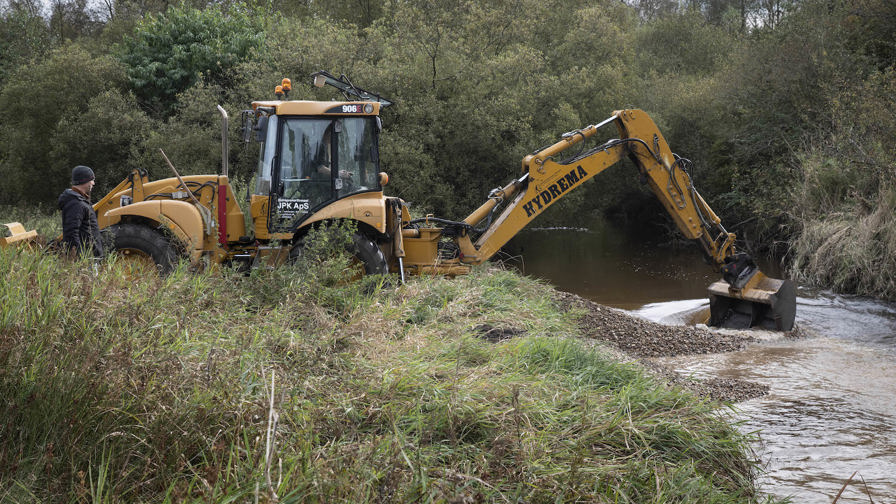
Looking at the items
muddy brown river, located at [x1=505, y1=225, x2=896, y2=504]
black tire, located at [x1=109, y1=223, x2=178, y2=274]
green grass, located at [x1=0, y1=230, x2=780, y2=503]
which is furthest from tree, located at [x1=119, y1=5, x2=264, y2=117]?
green grass, located at [x1=0, y1=230, x2=780, y2=503]

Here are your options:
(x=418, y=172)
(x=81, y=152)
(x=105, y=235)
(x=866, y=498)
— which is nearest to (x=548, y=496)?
(x=866, y=498)

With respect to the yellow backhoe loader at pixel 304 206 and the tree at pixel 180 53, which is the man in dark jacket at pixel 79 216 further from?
the tree at pixel 180 53

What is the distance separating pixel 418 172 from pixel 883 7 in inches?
513

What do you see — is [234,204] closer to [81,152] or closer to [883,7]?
[81,152]

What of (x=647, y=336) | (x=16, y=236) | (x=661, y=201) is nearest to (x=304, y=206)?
(x=16, y=236)

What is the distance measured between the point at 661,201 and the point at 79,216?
25.8 ft

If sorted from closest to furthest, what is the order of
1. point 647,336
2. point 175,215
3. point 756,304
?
point 175,215 < point 647,336 < point 756,304

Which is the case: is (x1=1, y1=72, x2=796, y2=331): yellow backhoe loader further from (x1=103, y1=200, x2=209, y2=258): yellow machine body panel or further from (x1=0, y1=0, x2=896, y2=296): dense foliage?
(x1=0, y1=0, x2=896, y2=296): dense foliage

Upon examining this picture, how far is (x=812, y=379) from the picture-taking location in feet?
28.9

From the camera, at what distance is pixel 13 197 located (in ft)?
86.5

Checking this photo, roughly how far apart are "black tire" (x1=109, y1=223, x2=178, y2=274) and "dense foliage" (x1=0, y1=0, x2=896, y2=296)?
10.0m

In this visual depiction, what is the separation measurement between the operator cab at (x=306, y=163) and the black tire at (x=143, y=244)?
1.19 metres

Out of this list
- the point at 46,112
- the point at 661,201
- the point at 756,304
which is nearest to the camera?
the point at 661,201

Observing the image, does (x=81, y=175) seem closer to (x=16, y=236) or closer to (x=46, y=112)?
(x=16, y=236)
